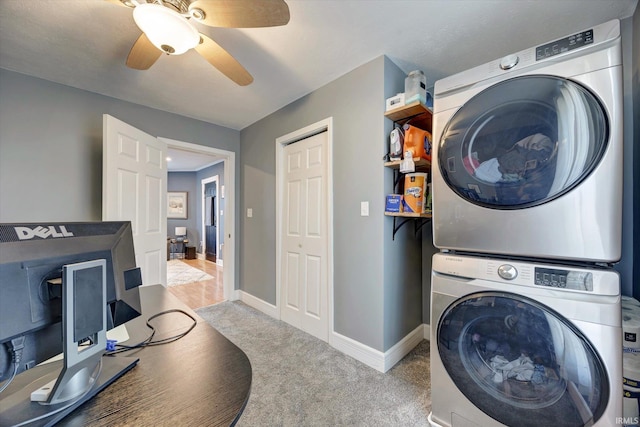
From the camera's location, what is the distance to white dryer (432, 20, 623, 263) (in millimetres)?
959

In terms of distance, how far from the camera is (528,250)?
108cm

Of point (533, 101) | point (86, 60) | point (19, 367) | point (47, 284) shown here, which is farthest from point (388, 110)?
point (86, 60)

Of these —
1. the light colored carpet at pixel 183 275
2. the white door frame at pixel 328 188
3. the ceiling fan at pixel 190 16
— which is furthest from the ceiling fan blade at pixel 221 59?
the light colored carpet at pixel 183 275

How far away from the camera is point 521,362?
1074 mm

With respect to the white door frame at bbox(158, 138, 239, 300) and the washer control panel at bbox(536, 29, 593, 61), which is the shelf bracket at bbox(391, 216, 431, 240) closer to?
the washer control panel at bbox(536, 29, 593, 61)

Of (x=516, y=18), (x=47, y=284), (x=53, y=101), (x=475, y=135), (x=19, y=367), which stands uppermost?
(x=516, y=18)

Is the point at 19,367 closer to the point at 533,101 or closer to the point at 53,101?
the point at 533,101

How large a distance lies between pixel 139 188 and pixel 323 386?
2450 mm

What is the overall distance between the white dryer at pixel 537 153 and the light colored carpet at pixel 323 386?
108 cm

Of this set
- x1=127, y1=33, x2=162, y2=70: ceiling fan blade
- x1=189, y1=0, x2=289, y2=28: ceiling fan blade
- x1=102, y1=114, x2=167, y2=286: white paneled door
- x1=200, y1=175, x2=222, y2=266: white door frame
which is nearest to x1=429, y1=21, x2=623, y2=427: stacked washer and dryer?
x1=189, y1=0, x2=289, y2=28: ceiling fan blade

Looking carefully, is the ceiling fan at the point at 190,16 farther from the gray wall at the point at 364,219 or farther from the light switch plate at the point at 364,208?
the light switch plate at the point at 364,208

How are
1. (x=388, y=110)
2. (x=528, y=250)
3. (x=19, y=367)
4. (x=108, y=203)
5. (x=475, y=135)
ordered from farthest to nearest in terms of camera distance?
(x=108, y=203) → (x=388, y=110) → (x=475, y=135) → (x=528, y=250) → (x=19, y=367)

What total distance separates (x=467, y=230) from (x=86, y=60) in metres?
2.95

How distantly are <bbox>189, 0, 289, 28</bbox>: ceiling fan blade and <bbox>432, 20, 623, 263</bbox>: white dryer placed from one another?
90 centimetres
